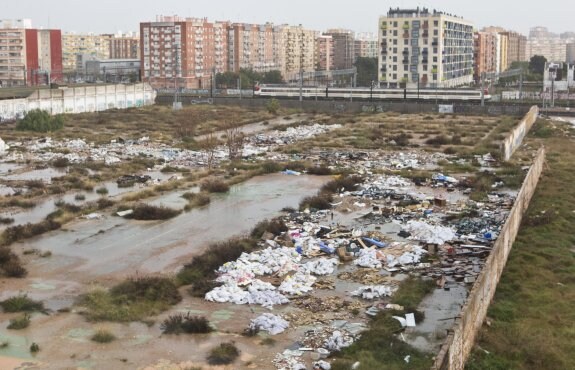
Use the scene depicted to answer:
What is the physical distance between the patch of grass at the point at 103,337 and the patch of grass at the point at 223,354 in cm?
150

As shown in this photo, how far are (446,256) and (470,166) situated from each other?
1316 cm

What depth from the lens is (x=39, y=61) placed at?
102 m

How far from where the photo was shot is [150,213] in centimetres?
1848

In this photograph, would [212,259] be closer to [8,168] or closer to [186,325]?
[186,325]

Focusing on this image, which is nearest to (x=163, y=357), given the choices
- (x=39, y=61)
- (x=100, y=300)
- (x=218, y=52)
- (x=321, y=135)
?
(x=100, y=300)

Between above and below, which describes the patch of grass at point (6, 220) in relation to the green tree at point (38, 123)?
below

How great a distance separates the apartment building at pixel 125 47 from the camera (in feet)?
441

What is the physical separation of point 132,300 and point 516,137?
25.0 meters

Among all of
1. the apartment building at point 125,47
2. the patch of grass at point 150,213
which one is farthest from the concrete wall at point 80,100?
the apartment building at point 125,47

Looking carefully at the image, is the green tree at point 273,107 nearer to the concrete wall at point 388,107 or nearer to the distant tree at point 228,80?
the concrete wall at point 388,107

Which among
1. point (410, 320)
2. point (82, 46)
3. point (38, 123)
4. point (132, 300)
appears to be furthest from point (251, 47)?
point (410, 320)

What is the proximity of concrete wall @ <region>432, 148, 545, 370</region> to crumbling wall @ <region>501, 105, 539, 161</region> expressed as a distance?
12623 millimetres

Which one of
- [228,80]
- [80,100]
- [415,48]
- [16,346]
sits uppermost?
[415,48]

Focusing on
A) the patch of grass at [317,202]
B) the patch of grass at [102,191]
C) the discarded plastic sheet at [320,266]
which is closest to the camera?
the discarded plastic sheet at [320,266]
